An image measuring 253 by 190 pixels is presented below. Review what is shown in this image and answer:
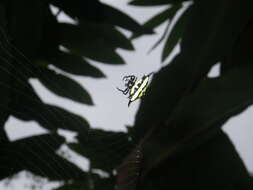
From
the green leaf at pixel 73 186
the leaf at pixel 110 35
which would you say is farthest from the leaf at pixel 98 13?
the green leaf at pixel 73 186

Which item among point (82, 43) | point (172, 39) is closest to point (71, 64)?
point (82, 43)

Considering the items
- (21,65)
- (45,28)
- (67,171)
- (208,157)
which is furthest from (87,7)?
(208,157)

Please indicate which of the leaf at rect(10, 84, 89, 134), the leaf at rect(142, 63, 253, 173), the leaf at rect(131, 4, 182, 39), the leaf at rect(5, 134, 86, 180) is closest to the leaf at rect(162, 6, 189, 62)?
the leaf at rect(131, 4, 182, 39)

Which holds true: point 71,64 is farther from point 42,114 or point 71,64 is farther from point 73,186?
point 73,186

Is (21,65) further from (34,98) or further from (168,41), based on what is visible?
(168,41)

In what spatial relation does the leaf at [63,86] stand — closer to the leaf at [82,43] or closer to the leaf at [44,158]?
the leaf at [82,43]

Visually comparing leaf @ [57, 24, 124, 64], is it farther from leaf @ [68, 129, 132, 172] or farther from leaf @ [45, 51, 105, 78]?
leaf @ [68, 129, 132, 172]
